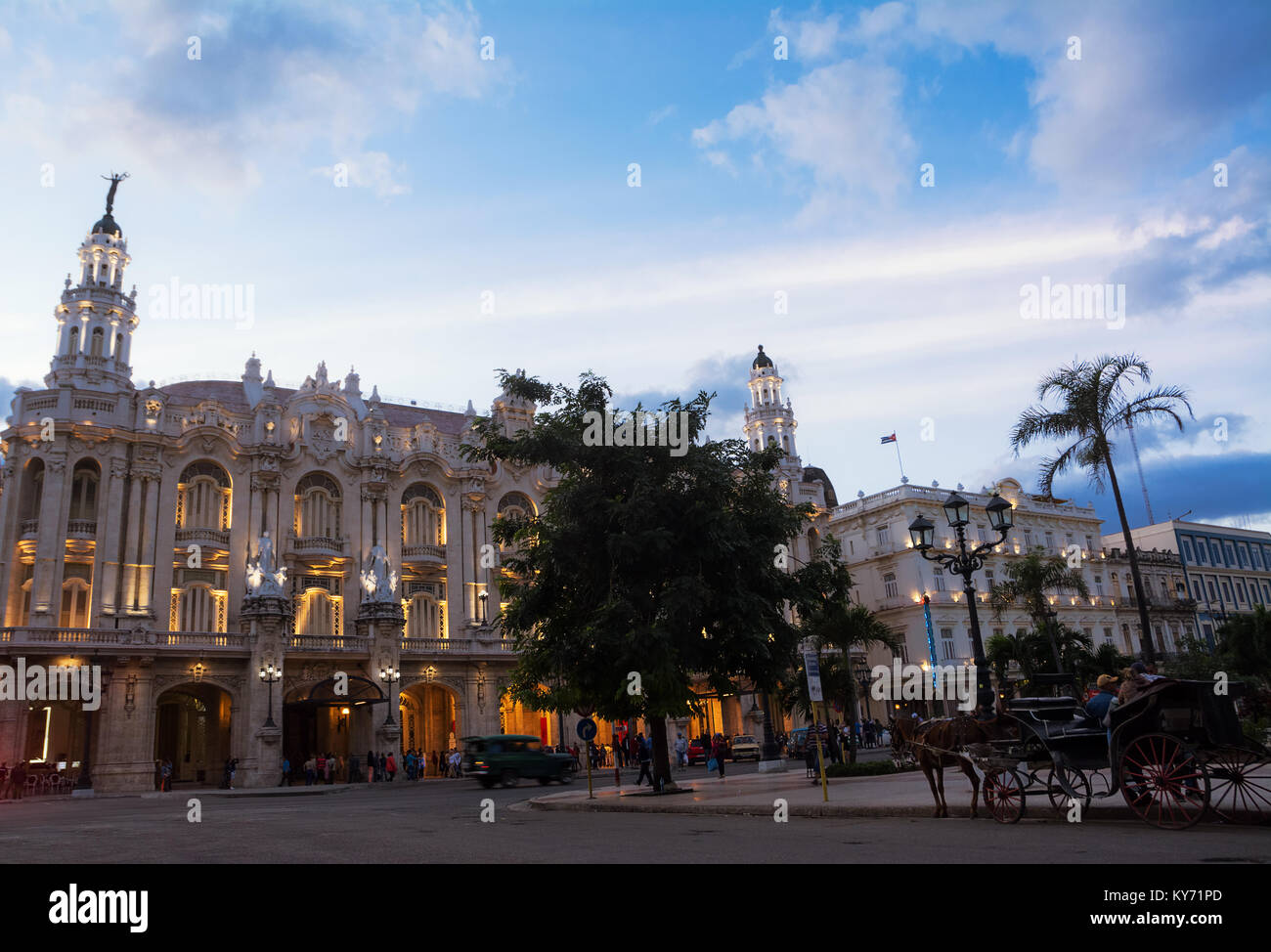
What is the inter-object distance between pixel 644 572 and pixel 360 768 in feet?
80.2

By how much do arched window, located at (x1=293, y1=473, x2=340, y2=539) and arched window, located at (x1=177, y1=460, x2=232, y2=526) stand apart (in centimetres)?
341

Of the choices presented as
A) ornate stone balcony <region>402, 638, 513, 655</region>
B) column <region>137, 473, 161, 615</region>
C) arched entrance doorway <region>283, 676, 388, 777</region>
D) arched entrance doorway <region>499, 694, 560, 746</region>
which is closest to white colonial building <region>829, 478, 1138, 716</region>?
arched entrance doorway <region>499, 694, 560, 746</region>

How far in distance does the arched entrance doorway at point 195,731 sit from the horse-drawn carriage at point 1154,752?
3810 centimetres

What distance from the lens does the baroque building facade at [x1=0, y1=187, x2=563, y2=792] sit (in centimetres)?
3869

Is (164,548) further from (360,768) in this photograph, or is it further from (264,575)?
(360,768)

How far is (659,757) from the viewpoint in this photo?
879 inches

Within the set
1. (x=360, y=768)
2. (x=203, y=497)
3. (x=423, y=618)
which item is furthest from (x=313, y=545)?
(x=360, y=768)

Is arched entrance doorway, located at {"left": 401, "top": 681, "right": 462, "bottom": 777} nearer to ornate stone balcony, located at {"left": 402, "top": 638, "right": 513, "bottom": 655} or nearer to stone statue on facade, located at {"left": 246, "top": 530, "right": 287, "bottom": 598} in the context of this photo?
ornate stone balcony, located at {"left": 402, "top": 638, "right": 513, "bottom": 655}

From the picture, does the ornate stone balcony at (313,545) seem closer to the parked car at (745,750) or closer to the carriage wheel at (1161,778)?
the parked car at (745,750)

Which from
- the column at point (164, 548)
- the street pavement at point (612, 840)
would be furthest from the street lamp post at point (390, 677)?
the street pavement at point (612, 840)

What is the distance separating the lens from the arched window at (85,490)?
138ft
